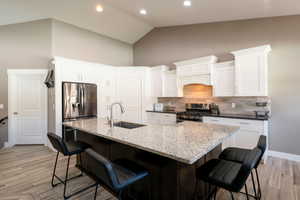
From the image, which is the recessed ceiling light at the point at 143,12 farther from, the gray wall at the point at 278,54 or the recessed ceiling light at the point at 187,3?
the gray wall at the point at 278,54

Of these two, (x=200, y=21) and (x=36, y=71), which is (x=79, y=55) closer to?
(x=36, y=71)

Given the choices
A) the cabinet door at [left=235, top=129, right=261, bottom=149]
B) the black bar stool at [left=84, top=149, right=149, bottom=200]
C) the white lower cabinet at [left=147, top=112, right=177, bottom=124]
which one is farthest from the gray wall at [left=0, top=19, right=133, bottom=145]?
the cabinet door at [left=235, top=129, right=261, bottom=149]

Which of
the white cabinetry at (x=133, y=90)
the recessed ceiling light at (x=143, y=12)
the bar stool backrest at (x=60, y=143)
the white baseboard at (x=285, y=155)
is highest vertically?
the recessed ceiling light at (x=143, y=12)

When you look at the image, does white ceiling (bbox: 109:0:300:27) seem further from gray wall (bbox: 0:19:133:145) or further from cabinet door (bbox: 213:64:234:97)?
gray wall (bbox: 0:19:133:145)

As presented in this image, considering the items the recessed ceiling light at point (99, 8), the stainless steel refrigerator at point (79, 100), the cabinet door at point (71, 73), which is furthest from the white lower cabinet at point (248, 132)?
the recessed ceiling light at point (99, 8)

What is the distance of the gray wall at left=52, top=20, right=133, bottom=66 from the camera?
14.6ft

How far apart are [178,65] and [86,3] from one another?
109 inches

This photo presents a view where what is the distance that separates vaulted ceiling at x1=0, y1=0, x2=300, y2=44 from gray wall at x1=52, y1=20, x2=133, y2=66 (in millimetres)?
230

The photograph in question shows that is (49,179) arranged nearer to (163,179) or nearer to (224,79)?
(163,179)

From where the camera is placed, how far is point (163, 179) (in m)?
1.75

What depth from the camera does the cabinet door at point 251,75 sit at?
3430mm

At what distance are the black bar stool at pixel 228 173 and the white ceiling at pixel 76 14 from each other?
421cm

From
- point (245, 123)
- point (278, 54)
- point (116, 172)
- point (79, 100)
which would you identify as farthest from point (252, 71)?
point (79, 100)

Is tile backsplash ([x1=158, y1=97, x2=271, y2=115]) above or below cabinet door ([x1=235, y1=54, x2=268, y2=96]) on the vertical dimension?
below
